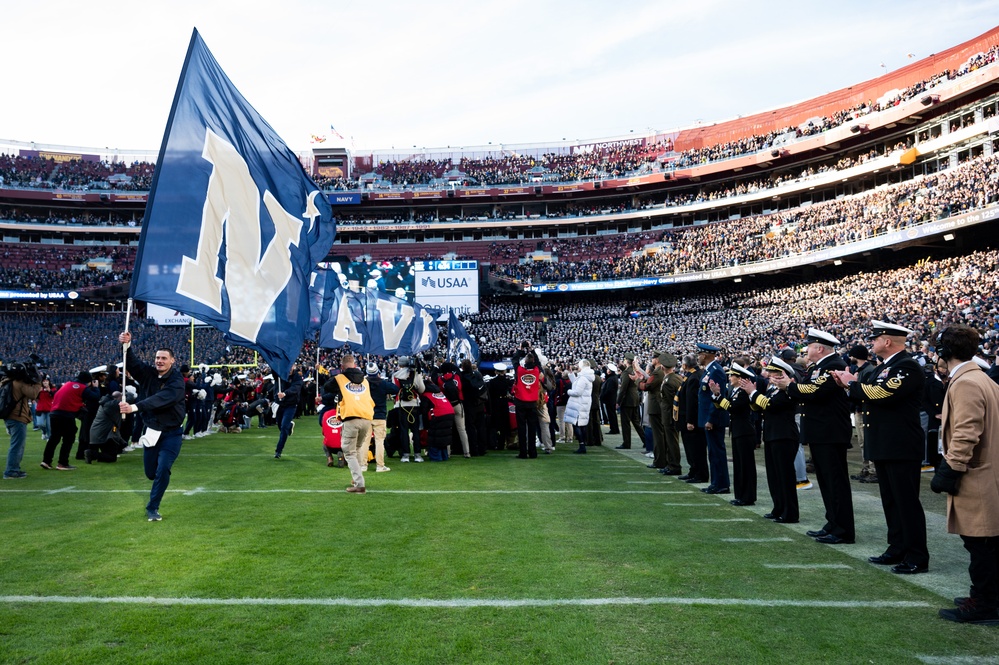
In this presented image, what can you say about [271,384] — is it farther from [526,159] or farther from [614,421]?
[526,159]

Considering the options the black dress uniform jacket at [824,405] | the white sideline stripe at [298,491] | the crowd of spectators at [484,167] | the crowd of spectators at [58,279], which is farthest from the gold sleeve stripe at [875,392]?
the crowd of spectators at [58,279]

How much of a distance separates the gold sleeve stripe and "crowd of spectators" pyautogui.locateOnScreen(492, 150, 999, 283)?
32736 mm

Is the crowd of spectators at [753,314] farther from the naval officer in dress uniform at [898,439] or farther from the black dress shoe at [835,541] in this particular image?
the naval officer in dress uniform at [898,439]

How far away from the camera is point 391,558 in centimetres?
575

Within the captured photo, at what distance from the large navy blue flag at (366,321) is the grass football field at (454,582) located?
32.1 feet

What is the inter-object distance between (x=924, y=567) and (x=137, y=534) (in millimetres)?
6792

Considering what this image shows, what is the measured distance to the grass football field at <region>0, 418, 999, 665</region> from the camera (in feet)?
12.7

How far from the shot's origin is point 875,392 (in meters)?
5.61

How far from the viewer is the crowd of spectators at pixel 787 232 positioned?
3506 cm

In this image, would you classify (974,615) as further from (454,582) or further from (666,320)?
(666,320)

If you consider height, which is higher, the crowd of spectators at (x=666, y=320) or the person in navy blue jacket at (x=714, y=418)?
the crowd of spectators at (x=666, y=320)

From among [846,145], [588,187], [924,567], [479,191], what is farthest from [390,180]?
[924,567]

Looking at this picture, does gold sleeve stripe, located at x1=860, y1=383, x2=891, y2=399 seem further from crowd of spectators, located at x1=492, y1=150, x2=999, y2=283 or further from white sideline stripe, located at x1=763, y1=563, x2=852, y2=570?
crowd of spectators, located at x1=492, y1=150, x2=999, y2=283

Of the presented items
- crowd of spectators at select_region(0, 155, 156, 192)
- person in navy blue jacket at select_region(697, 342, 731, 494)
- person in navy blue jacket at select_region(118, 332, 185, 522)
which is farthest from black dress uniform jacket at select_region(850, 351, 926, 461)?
crowd of spectators at select_region(0, 155, 156, 192)
